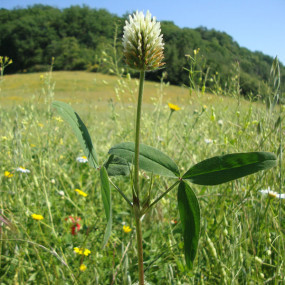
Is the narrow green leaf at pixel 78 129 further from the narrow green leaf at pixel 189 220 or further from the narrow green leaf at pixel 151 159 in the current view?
the narrow green leaf at pixel 189 220

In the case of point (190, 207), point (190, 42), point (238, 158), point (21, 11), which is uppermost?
point (21, 11)

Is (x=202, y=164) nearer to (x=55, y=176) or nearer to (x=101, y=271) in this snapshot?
(x=101, y=271)

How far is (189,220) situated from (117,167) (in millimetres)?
215

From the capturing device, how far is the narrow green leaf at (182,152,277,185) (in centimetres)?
48

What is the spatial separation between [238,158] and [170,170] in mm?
149

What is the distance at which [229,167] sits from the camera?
1.65 ft

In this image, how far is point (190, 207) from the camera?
525 mm

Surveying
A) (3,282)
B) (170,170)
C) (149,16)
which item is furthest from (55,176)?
(149,16)

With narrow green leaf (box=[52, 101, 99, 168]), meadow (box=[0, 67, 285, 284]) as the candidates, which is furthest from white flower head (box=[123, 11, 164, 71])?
meadow (box=[0, 67, 285, 284])

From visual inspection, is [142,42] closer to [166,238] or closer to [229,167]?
[229,167]

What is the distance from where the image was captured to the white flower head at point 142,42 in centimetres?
50

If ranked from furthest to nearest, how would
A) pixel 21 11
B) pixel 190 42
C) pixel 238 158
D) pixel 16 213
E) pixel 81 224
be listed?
pixel 21 11
pixel 190 42
pixel 81 224
pixel 16 213
pixel 238 158

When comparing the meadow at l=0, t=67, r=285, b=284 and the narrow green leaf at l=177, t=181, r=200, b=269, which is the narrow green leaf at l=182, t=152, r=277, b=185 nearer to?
the narrow green leaf at l=177, t=181, r=200, b=269

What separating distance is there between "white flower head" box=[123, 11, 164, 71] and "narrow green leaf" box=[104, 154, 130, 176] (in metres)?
0.24
